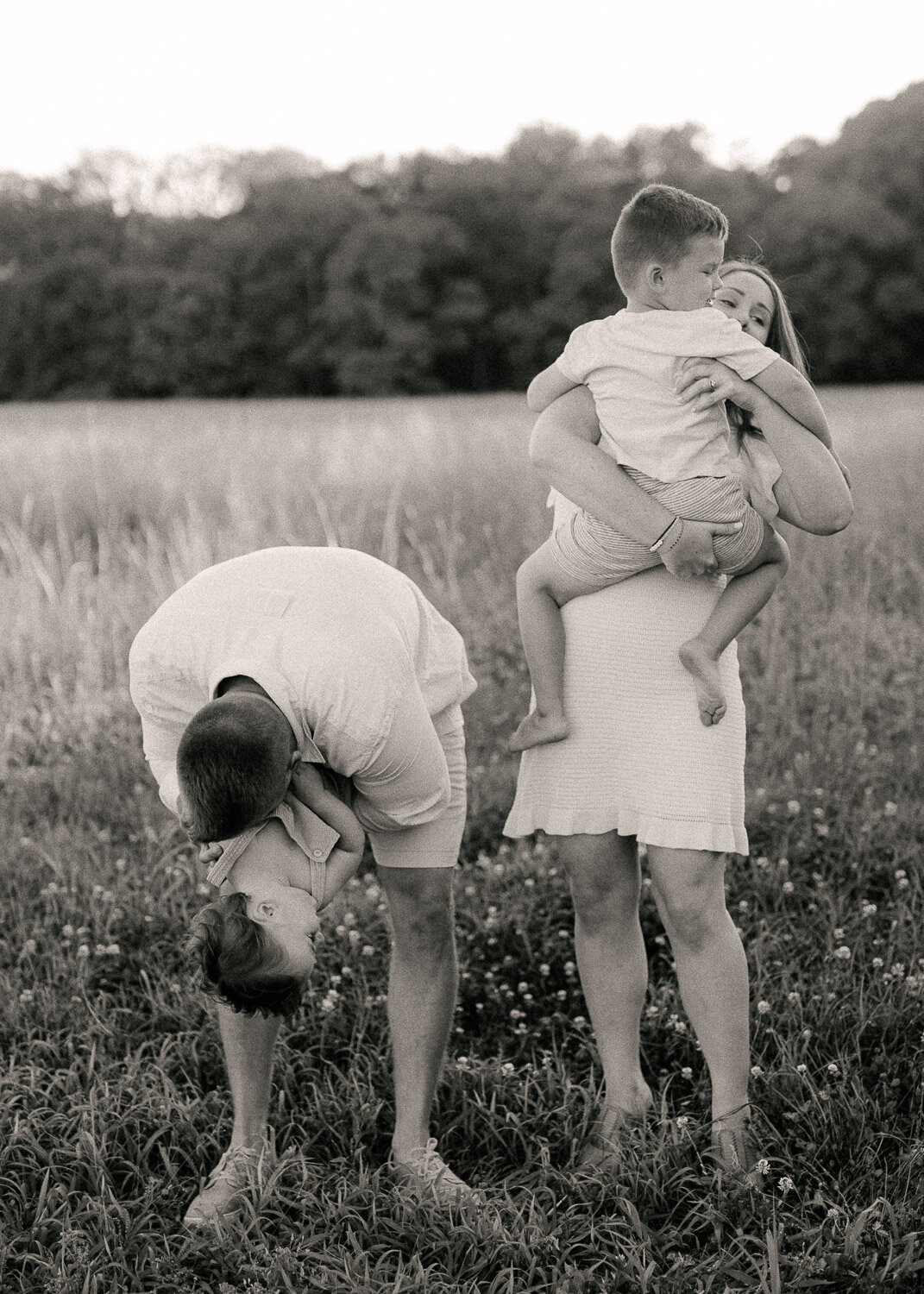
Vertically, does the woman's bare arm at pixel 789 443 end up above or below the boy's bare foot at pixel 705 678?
above

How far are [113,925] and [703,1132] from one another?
2037mm

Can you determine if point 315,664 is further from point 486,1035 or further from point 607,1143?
point 486,1035

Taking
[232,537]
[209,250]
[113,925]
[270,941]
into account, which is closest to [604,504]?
[270,941]

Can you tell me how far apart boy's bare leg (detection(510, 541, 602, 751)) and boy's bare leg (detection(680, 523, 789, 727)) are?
0.90 feet

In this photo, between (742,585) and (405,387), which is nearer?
(742,585)

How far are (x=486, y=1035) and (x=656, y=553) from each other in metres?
1.59

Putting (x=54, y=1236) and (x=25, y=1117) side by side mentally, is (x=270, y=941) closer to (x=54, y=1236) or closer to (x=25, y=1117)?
(x=54, y=1236)

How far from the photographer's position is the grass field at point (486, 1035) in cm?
246

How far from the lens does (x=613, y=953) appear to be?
285cm

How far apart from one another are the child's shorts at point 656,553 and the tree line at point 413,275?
1216 inches

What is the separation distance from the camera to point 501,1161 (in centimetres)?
294

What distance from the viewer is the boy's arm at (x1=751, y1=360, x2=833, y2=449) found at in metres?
2.50

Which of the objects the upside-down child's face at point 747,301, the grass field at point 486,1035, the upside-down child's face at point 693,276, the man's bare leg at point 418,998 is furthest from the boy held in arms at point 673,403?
the grass field at point 486,1035

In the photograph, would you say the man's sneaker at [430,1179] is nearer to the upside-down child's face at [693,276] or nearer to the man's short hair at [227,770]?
the man's short hair at [227,770]
